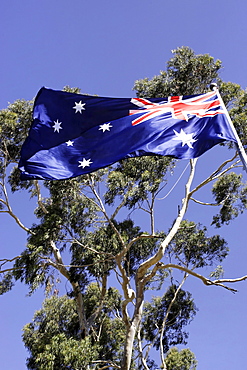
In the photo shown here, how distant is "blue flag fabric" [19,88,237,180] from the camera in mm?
6621

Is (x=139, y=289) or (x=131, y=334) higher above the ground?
(x=139, y=289)

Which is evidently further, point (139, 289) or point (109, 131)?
point (139, 289)

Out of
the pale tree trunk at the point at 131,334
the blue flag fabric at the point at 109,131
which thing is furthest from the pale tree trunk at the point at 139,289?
the blue flag fabric at the point at 109,131

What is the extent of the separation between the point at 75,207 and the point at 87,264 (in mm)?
1780

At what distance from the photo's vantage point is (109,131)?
24.6 feet

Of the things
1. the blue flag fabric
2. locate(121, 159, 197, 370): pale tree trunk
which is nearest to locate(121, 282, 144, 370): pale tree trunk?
locate(121, 159, 197, 370): pale tree trunk

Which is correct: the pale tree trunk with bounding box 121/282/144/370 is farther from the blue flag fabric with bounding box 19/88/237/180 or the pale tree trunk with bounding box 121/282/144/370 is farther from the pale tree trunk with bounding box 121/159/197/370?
the blue flag fabric with bounding box 19/88/237/180

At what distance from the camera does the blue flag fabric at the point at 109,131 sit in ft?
21.7

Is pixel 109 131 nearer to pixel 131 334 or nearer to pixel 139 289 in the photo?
pixel 139 289

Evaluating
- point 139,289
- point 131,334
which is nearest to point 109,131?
point 139,289

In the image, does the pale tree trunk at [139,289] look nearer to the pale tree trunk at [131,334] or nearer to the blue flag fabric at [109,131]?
the pale tree trunk at [131,334]

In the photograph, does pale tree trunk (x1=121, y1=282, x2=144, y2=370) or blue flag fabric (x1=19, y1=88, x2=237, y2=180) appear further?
pale tree trunk (x1=121, y1=282, x2=144, y2=370)

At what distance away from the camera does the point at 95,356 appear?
12.4m

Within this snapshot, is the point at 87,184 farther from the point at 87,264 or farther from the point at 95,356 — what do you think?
the point at 95,356
